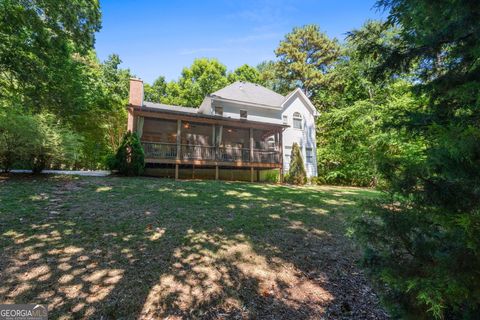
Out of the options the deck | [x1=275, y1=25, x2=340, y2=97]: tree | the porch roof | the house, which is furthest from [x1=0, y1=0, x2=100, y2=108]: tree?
[x1=275, y1=25, x2=340, y2=97]: tree

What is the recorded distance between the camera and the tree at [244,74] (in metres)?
31.0

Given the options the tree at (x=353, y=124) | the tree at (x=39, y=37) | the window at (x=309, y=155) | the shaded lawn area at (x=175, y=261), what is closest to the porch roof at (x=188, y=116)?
the tree at (x=39, y=37)

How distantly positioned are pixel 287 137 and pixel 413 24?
50.6ft

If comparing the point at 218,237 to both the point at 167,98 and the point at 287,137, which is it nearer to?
the point at 287,137

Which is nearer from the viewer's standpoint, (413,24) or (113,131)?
(413,24)

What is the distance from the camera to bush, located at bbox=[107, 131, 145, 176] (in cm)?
1122

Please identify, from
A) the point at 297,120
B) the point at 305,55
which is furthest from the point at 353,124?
the point at 305,55

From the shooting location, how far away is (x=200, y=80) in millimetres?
28828

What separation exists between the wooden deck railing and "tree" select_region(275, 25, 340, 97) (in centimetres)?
1462

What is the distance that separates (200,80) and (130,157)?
20.1m

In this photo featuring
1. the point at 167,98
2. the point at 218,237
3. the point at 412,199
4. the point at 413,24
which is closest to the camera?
the point at 412,199

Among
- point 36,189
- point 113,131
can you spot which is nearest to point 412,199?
point 36,189

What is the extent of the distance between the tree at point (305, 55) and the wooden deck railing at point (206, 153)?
14.6m

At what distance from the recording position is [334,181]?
62.5ft
